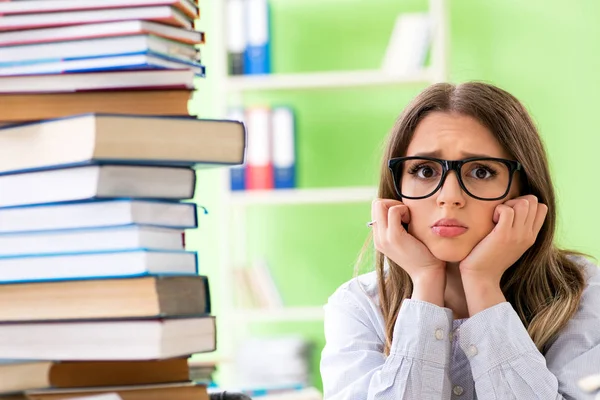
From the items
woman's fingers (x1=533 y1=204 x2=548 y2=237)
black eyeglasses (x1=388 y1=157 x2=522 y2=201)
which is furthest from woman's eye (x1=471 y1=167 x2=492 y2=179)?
woman's fingers (x1=533 y1=204 x2=548 y2=237)

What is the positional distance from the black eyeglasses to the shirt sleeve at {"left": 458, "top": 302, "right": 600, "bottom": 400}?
21 cm

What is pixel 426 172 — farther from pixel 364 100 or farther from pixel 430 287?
pixel 364 100

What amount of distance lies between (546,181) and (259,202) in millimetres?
2234

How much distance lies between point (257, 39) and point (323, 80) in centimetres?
33

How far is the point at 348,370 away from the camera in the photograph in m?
A: 1.67

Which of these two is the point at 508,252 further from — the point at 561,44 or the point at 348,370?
the point at 561,44

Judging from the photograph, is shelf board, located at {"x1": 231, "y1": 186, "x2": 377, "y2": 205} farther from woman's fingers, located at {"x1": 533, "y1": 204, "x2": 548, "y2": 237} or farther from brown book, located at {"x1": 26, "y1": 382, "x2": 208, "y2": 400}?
brown book, located at {"x1": 26, "y1": 382, "x2": 208, "y2": 400}

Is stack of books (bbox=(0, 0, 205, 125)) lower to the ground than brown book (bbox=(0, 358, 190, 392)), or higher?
higher

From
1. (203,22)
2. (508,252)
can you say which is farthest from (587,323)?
(203,22)

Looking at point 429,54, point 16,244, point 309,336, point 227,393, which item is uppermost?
point 429,54

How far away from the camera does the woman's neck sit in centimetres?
181

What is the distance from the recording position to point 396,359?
5.23 feet

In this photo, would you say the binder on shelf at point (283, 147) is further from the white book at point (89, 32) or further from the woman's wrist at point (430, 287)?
the white book at point (89, 32)

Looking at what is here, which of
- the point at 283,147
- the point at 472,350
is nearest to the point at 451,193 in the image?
the point at 472,350
